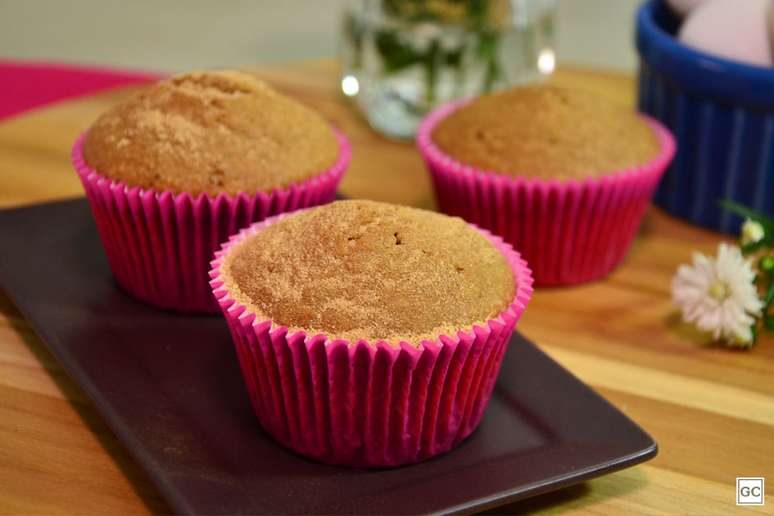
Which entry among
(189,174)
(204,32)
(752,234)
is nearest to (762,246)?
(752,234)

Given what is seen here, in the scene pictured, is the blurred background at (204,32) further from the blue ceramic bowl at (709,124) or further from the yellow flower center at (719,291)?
the yellow flower center at (719,291)

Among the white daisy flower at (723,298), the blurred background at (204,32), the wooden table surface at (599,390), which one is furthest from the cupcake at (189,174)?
the blurred background at (204,32)

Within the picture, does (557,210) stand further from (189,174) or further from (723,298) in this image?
(189,174)

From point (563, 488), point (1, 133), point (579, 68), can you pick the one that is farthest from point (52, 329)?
point (579, 68)

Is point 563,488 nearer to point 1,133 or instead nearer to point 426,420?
point 426,420

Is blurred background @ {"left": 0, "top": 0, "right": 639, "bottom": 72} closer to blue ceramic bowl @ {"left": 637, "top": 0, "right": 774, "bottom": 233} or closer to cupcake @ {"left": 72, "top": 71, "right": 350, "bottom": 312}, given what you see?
blue ceramic bowl @ {"left": 637, "top": 0, "right": 774, "bottom": 233}

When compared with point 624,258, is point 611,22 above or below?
below
